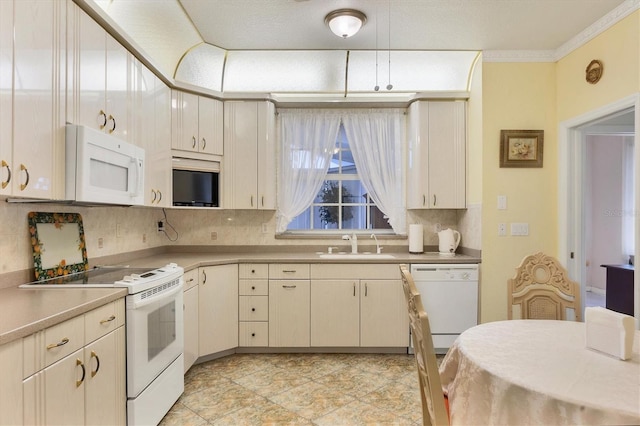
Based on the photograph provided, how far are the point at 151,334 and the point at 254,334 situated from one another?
131 centimetres

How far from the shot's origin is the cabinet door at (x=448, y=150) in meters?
3.54

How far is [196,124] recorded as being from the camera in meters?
3.33

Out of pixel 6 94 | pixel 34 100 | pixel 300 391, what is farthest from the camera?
pixel 300 391

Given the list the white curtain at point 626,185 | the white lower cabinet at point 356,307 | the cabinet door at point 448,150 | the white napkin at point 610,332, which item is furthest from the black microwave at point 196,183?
the white curtain at point 626,185

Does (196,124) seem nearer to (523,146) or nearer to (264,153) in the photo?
(264,153)

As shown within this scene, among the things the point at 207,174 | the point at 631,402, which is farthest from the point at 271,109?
the point at 631,402

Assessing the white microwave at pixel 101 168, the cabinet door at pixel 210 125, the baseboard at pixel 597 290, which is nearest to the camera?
the white microwave at pixel 101 168

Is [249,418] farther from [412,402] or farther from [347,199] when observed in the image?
[347,199]

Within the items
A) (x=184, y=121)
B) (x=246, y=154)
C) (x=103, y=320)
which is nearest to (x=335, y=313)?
(x=246, y=154)

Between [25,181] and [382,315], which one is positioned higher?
[25,181]

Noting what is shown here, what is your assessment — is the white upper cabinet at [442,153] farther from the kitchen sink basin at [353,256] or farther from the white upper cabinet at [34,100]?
the white upper cabinet at [34,100]

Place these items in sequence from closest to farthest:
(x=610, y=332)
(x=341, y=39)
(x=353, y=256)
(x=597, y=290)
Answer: (x=610, y=332) < (x=341, y=39) < (x=353, y=256) < (x=597, y=290)

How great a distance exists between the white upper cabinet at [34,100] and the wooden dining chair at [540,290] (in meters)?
2.60

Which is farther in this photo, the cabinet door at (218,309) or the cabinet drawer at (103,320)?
the cabinet door at (218,309)
